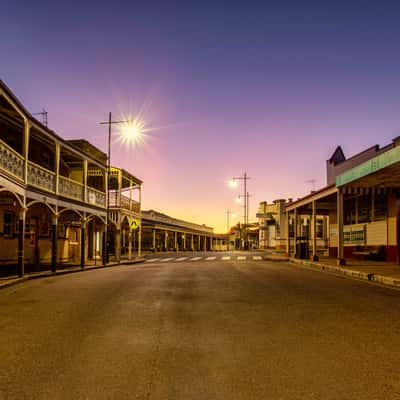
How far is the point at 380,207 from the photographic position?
25172 millimetres

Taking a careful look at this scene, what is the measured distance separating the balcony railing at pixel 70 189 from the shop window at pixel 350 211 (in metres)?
17.9

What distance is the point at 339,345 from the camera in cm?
592

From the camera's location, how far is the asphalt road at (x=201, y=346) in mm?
4289

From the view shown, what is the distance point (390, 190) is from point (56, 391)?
71.4ft

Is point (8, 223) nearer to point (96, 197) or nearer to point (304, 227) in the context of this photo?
point (96, 197)

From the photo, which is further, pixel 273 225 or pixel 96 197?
pixel 273 225

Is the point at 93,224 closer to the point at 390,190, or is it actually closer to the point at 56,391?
the point at 390,190

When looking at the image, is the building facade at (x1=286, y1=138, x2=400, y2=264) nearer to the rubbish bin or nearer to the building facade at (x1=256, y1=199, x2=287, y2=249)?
the rubbish bin

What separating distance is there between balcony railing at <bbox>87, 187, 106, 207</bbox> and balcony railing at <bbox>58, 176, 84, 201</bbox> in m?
1.27

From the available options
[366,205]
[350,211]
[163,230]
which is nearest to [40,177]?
[366,205]

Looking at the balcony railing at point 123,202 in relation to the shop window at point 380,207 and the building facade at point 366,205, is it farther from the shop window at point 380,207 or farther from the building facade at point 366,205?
the shop window at point 380,207

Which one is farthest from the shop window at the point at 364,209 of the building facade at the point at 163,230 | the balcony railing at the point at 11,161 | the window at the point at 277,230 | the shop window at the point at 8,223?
the window at the point at 277,230

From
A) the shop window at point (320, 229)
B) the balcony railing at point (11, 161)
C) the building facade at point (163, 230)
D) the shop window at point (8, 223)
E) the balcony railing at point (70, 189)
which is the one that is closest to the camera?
the balcony railing at point (11, 161)

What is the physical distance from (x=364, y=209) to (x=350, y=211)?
2.59 m
